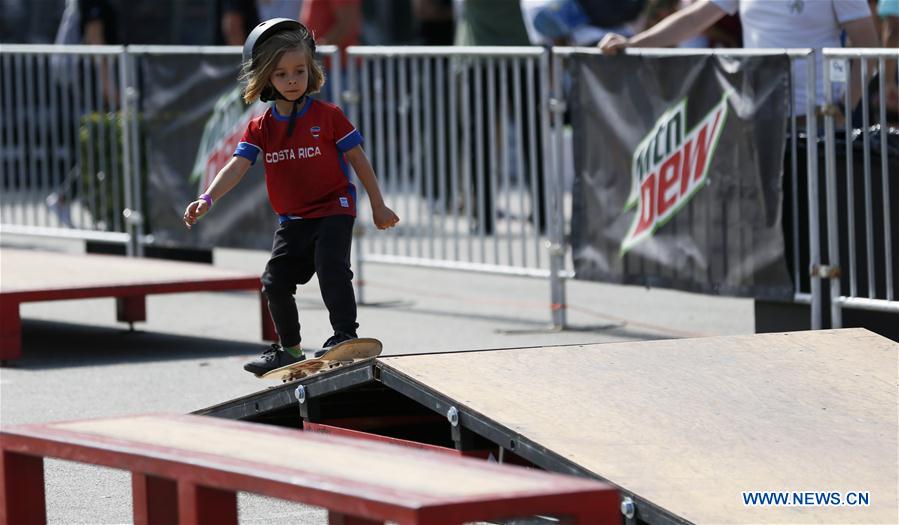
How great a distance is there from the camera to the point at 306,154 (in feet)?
21.5

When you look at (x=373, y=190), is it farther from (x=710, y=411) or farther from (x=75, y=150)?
(x=75, y=150)

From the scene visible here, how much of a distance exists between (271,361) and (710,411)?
2248 millimetres

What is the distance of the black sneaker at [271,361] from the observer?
6.62 m

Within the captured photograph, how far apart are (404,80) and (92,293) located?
2.90m

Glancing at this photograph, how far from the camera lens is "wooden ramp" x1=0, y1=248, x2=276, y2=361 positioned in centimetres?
840

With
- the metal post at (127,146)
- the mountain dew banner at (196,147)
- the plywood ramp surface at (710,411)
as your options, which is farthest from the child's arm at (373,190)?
the metal post at (127,146)

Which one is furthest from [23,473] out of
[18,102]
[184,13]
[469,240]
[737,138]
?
[184,13]

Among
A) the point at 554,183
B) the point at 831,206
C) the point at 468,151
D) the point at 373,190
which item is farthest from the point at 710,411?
the point at 468,151

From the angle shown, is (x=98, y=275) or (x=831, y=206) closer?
(x=831, y=206)

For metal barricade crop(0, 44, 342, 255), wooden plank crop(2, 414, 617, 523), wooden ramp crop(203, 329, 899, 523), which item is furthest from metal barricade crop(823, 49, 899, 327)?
wooden plank crop(2, 414, 617, 523)

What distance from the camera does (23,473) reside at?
14.2 ft

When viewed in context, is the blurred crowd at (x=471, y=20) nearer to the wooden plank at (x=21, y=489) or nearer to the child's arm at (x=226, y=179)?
the child's arm at (x=226, y=179)

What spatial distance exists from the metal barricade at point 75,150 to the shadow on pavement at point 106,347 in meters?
2.09

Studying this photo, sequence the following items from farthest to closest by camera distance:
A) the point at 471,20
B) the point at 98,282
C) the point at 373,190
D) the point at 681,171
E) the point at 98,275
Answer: the point at 471,20, the point at 98,275, the point at 98,282, the point at 681,171, the point at 373,190
